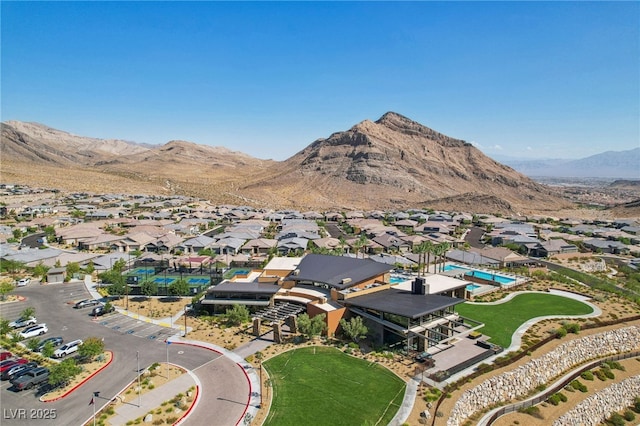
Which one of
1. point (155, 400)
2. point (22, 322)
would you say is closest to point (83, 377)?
point (155, 400)

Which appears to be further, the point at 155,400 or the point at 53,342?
the point at 53,342

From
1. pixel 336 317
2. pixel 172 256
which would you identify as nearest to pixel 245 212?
pixel 172 256

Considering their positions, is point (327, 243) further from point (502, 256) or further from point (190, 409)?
point (190, 409)

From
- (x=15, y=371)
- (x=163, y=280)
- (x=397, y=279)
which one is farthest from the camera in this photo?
(x=397, y=279)

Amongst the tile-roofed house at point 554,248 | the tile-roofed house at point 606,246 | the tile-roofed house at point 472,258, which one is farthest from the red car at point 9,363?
the tile-roofed house at point 606,246

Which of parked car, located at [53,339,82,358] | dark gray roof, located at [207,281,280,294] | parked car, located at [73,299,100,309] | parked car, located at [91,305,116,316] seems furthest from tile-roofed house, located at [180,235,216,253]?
parked car, located at [53,339,82,358]

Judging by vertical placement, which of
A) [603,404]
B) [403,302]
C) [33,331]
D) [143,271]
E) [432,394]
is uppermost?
[403,302]
